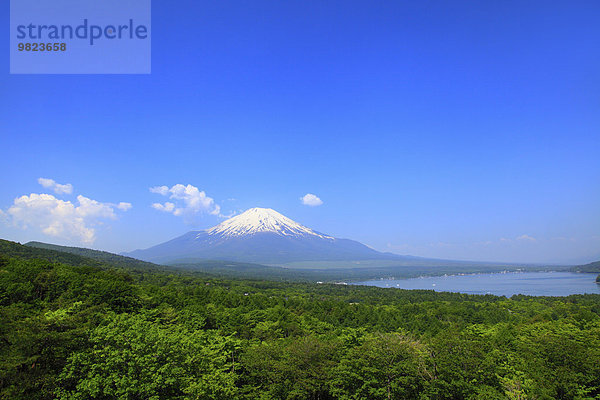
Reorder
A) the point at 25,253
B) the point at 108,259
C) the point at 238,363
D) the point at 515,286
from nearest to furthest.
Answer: the point at 238,363 → the point at 25,253 → the point at 108,259 → the point at 515,286

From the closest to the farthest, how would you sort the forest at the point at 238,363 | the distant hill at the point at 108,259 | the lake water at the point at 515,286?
1. the forest at the point at 238,363
2. the lake water at the point at 515,286
3. the distant hill at the point at 108,259

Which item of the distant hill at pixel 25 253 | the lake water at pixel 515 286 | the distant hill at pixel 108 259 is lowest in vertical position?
the lake water at pixel 515 286

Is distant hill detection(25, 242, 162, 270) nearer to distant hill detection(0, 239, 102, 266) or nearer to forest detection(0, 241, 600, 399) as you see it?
distant hill detection(0, 239, 102, 266)

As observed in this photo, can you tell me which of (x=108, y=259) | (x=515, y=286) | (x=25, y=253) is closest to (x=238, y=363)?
(x=25, y=253)

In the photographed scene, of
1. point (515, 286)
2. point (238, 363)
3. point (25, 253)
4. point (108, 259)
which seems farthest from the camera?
point (515, 286)

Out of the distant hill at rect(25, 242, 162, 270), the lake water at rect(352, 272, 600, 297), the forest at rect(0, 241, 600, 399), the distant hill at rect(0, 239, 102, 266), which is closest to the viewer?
the forest at rect(0, 241, 600, 399)

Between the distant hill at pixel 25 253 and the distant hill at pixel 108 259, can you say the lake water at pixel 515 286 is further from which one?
the distant hill at pixel 25 253

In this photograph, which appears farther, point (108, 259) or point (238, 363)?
point (108, 259)

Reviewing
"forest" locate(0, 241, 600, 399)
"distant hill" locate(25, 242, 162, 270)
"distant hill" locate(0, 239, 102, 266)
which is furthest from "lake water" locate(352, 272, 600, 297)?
"distant hill" locate(0, 239, 102, 266)

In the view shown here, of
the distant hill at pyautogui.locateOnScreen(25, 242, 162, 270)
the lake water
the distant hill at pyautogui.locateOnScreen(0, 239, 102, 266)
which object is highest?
the distant hill at pyautogui.locateOnScreen(0, 239, 102, 266)

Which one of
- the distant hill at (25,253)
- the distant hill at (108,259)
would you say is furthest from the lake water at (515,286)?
the distant hill at (25,253)

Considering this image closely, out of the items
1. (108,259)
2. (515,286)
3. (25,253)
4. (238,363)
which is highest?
(25,253)

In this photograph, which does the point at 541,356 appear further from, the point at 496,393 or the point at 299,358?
the point at 299,358

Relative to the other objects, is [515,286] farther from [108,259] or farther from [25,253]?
[108,259]
